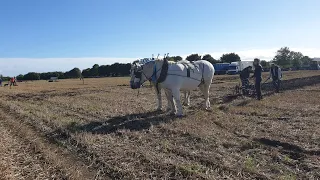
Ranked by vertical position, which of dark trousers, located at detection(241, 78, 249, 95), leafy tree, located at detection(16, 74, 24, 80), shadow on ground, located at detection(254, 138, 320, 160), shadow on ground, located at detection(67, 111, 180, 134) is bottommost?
shadow on ground, located at detection(254, 138, 320, 160)

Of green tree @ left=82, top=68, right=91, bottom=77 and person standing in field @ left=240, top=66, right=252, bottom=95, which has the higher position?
green tree @ left=82, top=68, right=91, bottom=77

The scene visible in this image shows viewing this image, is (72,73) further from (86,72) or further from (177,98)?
(177,98)

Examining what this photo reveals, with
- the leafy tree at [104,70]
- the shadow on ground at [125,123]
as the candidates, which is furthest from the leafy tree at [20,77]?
the shadow on ground at [125,123]

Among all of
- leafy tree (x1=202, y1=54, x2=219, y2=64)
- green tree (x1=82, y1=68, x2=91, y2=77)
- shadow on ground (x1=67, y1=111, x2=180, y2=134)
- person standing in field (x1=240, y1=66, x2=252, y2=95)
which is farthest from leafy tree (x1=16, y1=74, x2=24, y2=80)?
shadow on ground (x1=67, y1=111, x2=180, y2=134)

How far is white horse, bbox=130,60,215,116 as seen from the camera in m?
12.0

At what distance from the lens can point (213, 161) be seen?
6441 mm

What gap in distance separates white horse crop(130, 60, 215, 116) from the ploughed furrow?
4.75 m

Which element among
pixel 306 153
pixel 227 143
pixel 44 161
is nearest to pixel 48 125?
pixel 44 161

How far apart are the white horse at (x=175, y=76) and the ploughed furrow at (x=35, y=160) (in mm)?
4750

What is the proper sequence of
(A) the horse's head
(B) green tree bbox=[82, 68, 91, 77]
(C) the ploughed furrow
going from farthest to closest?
1. (B) green tree bbox=[82, 68, 91, 77]
2. (A) the horse's head
3. (C) the ploughed furrow

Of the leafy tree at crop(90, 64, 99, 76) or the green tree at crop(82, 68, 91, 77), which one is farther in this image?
the leafy tree at crop(90, 64, 99, 76)

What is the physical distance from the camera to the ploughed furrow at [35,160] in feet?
19.6

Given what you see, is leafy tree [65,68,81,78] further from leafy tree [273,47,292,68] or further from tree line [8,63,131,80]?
leafy tree [273,47,292,68]

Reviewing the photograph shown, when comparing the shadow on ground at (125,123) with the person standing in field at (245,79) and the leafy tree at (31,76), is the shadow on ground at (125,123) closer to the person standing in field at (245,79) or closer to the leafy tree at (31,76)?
the person standing in field at (245,79)
